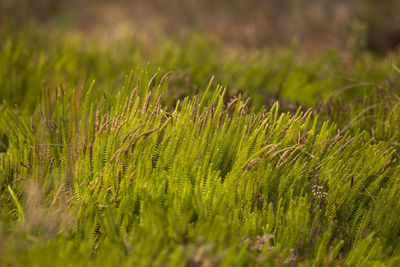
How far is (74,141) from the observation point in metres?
1.55

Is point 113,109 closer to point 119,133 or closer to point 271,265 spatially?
point 119,133

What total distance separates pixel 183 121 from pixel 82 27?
5.96 metres

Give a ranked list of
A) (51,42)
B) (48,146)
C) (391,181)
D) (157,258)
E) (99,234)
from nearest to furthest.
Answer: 1. (157,258)
2. (99,234)
3. (391,181)
4. (48,146)
5. (51,42)

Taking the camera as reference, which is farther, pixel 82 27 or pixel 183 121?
pixel 82 27

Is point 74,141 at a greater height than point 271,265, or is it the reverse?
point 74,141

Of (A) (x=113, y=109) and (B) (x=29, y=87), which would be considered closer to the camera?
(A) (x=113, y=109)

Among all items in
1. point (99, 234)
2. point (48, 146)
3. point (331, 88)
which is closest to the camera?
point (99, 234)

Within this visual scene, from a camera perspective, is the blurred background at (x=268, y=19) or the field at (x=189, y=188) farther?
the blurred background at (x=268, y=19)

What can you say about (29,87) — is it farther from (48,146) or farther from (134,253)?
(134,253)

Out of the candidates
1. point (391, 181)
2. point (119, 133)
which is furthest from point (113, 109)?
point (391, 181)

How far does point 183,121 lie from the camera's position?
1508mm

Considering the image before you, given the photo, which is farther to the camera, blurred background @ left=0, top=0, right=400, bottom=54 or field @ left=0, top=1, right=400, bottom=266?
blurred background @ left=0, top=0, right=400, bottom=54

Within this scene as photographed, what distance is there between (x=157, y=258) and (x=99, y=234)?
0.29 metres

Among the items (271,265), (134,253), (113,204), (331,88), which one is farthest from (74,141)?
(331,88)
